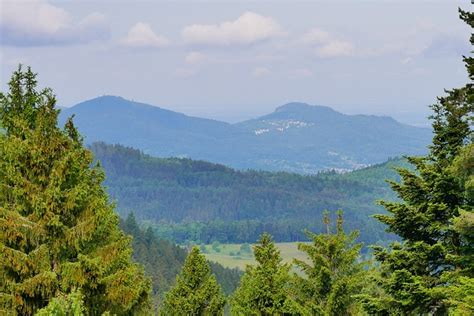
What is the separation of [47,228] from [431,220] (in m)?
11.3

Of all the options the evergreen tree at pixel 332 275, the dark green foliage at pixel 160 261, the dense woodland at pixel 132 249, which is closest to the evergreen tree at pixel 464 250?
the dense woodland at pixel 132 249

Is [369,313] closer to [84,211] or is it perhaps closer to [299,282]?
[299,282]

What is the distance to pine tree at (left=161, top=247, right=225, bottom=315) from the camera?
79.5 ft

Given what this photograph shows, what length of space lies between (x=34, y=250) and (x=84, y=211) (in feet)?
5.28

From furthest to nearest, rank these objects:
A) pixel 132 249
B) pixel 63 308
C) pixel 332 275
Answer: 1. pixel 332 275
2. pixel 132 249
3. pixel 63 308

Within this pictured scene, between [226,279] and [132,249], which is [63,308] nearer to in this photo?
[132,249]

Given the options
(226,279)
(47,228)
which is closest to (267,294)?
(47,228)

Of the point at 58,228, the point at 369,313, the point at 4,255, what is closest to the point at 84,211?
the point at 58,228

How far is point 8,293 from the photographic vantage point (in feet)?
44.5

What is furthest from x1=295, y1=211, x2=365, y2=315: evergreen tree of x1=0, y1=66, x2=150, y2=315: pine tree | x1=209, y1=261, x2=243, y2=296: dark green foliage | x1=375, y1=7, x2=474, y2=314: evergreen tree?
x1=209, y1=261, x2=243, y2=296: dark green foliage

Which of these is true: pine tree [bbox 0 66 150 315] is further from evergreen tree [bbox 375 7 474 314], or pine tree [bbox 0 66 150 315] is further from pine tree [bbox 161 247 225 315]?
pine tree [bbox 161 247 225 315]

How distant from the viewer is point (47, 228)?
13883 millimetres

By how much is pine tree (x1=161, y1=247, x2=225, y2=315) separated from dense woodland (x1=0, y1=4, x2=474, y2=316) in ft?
6.39

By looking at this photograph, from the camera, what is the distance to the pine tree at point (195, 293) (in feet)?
79.5
